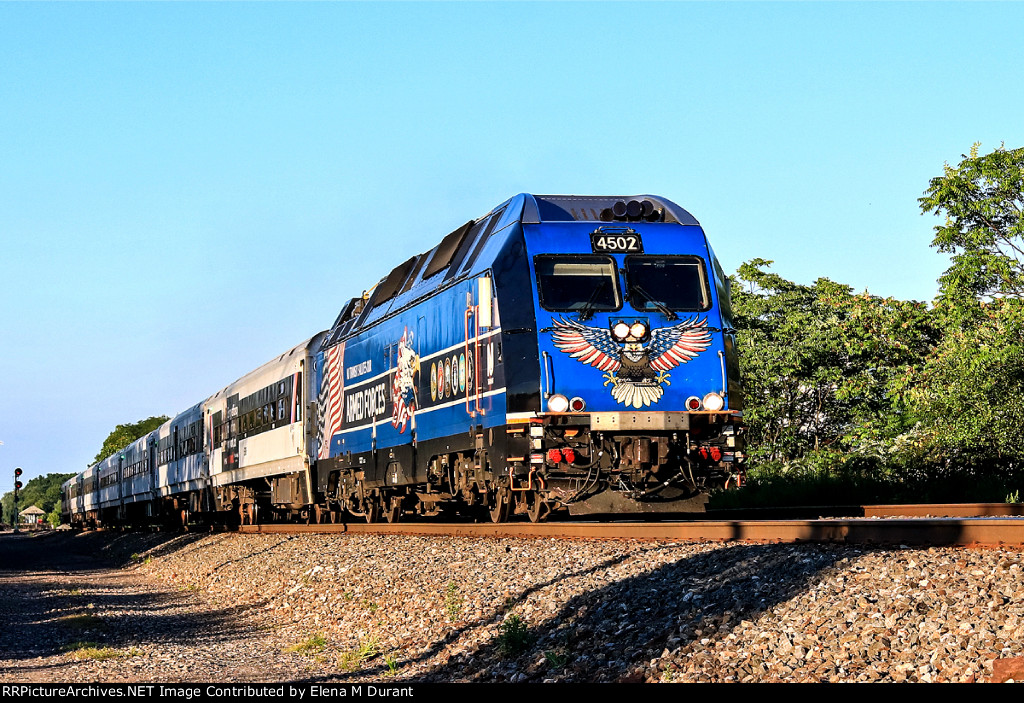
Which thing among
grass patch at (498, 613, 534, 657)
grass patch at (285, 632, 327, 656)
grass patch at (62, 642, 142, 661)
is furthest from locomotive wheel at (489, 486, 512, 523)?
grass patch at (498, 613, 534, 657)

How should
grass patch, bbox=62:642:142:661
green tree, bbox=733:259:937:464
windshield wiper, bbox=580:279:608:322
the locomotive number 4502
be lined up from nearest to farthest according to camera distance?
1. grass patch, bbox=62:642:142:661
2. windshield wiper, bbox=580:279:608:322
3. the locomotive number 4502
4. green tree, bbox=733:259:937:464

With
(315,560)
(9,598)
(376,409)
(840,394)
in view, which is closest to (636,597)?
(315,560)

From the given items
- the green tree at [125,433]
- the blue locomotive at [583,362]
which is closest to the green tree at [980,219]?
the blue locomotive at [583,362]

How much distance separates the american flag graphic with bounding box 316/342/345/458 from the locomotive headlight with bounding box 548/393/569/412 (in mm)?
7939

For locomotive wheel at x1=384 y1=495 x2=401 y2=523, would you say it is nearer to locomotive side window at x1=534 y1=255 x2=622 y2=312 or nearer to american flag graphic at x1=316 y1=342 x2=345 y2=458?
american flag graphic at x1=316 y1=342 x2=345 y2=458

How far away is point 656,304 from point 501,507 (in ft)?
11.9

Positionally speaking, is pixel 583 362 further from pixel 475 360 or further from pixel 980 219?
pixel 980 219

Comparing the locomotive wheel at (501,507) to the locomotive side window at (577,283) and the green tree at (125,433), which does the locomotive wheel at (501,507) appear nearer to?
the locomotive side window at (577,283)

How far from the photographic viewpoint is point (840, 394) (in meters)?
28.5

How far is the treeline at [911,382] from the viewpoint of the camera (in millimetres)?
22016

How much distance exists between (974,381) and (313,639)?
16.2 metres

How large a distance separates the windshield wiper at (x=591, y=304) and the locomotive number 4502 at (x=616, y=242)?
45 centimetres

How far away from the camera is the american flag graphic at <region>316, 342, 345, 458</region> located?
67.5 ft
